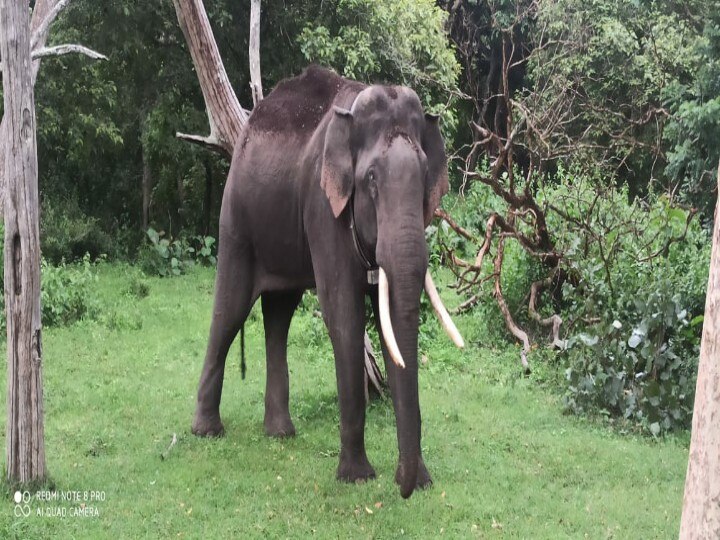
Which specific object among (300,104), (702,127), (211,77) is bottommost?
(702,127)

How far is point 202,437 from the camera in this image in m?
6.88

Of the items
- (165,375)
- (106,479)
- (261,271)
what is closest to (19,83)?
(261,271)

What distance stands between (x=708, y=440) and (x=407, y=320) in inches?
91.9

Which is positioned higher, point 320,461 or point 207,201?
point 207,201

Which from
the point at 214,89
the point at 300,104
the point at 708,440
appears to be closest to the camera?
the point at 708,440

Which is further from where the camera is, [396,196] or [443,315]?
[443,315]

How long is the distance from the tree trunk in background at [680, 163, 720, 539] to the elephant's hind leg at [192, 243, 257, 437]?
437 cm

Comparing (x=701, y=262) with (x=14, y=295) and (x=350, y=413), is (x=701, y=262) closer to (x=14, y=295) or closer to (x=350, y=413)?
(x=350, y=413)

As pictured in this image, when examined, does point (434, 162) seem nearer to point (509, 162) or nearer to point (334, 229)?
point (334, 229)

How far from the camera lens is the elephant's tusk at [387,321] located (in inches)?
189

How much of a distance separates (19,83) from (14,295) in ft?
4.30

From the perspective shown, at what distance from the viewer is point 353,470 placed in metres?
5.85

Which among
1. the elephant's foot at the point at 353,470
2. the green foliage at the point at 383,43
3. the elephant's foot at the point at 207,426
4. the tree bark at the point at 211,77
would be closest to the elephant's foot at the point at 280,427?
the elephant's foot at the point at 207,426

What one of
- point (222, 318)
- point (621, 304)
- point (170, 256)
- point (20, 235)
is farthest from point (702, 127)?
point (170, 256)
